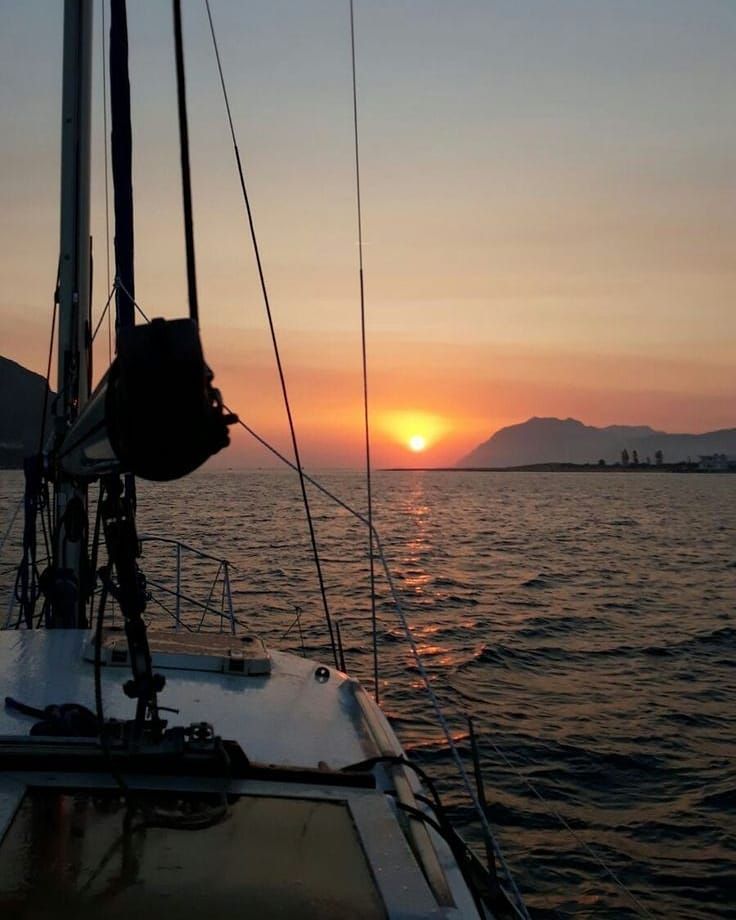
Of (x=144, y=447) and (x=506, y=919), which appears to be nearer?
(x=144, y=447)

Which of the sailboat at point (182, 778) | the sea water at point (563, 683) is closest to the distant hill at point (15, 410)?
the sea water at point (563, 683)

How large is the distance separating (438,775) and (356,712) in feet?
15.9

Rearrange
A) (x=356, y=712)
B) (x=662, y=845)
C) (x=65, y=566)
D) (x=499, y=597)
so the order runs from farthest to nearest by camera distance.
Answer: (x=499, y=597), (x=662, y=845), (x=65, y=566), (x=356, y=712)

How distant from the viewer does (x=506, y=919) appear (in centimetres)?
374

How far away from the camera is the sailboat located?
238cm

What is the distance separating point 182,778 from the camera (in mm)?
3363

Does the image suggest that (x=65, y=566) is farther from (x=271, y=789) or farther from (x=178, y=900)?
(x=178, y=900)

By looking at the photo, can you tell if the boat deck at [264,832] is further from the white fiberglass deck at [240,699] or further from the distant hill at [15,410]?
the distant hill at [15,410]

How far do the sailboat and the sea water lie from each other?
142 inches

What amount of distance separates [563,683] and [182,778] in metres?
11.0

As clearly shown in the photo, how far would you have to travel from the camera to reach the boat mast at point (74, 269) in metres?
6.91

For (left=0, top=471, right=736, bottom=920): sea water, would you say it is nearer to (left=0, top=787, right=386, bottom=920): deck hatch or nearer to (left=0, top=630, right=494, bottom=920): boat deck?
(left=0, top=630, right=494, bottom=920): boat deck

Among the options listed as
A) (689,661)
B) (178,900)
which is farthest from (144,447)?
(689,661)

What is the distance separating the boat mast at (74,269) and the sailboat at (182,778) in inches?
60.6
